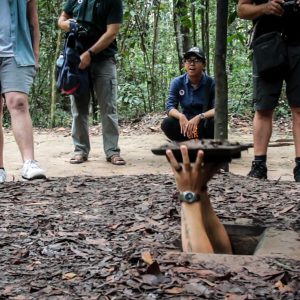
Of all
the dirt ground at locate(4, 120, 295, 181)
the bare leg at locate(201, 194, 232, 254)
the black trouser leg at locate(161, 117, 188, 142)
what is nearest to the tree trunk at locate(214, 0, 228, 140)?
the dirt ground at locate(4, 120, 295, 181)

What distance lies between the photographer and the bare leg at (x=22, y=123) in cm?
411

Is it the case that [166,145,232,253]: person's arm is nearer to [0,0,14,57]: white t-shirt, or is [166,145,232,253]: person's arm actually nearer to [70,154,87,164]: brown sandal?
[0,0,14,57]: white t-shirt

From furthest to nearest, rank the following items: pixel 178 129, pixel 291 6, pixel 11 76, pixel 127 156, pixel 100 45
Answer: pixel 127 156 → pixel 178 129 → pixel 100 45 → pixel 11 76 → pixel 291 6

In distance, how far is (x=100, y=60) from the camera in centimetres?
542

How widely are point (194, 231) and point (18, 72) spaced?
85.3 inches

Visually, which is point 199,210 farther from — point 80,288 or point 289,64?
point 289,64

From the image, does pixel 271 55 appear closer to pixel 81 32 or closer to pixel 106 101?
pixel 106 101

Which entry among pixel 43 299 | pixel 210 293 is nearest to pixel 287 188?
pixel 210 293

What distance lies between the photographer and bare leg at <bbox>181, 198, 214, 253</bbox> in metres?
2.49

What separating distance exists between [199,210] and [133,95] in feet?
29.4

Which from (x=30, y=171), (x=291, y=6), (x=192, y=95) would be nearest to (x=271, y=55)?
(x=291, y=6)

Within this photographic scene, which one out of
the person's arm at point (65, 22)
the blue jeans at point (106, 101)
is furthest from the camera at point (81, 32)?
the blue jeans at point (106, 101)

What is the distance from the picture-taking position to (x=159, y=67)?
42.7 ft

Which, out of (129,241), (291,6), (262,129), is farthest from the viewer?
(262,129)
